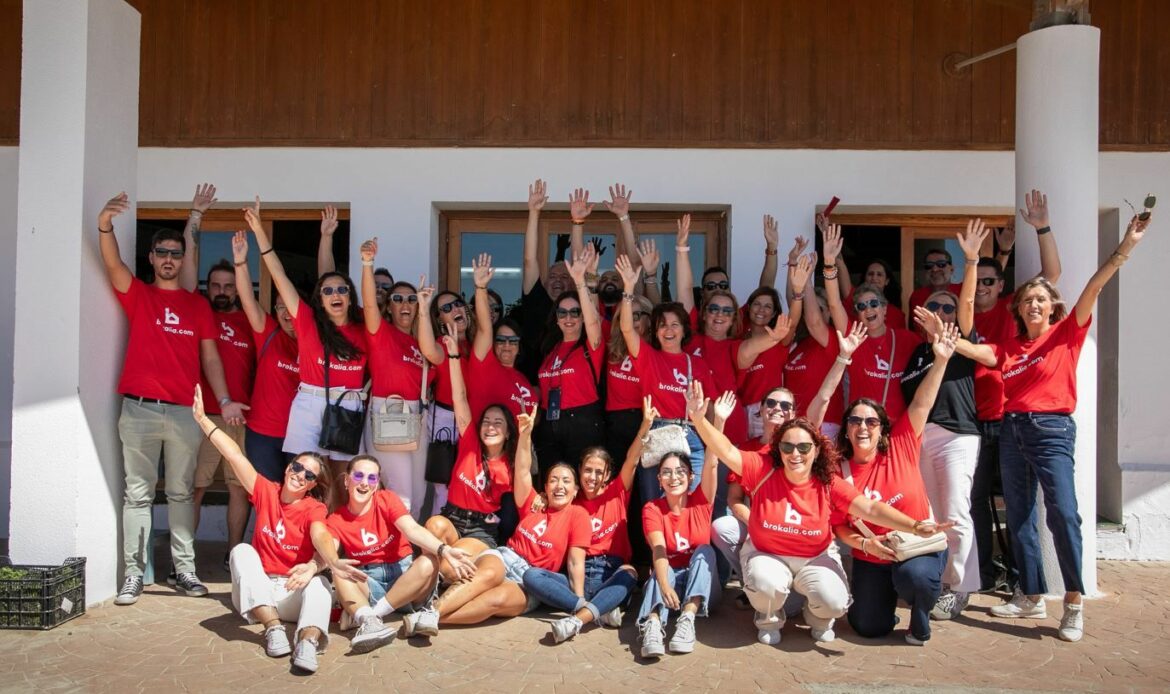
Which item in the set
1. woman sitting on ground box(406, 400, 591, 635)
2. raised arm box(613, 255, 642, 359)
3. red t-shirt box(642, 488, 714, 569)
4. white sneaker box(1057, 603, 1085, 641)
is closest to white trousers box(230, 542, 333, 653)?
woman sitting on ground box(406, 400, 591, 635)

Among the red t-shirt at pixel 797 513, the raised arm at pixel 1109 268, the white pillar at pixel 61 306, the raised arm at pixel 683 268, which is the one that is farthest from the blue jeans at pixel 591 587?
the raised arm at pixel 1109 268

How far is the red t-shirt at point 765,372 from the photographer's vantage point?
5.85 meters

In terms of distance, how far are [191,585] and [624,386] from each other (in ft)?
9.27

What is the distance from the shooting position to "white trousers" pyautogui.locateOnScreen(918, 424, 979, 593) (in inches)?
206

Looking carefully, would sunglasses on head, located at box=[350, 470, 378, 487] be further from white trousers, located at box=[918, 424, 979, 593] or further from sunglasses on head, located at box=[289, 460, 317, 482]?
white trousers, located at box=[918, 424, 979, 593]

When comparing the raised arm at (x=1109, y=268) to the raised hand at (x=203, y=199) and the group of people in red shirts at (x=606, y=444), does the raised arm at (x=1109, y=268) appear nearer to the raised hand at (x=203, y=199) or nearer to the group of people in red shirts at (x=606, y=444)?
the group of people in red shirts at (x=606, y=444)

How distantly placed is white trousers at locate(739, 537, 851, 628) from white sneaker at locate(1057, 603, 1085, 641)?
1168 mm

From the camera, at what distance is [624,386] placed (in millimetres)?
5699

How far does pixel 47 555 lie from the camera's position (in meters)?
5.27

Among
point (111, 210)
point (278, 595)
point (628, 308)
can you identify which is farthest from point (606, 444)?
point (111, 210)

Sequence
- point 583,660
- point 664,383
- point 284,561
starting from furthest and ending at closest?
1. point 664,383
2. point 284,561
3. point 583,660

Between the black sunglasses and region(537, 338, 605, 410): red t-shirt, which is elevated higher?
the black sunglasses

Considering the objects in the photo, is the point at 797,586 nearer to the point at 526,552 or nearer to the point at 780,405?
the point at 780,405

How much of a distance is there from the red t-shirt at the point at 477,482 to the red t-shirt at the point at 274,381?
1.14 m
